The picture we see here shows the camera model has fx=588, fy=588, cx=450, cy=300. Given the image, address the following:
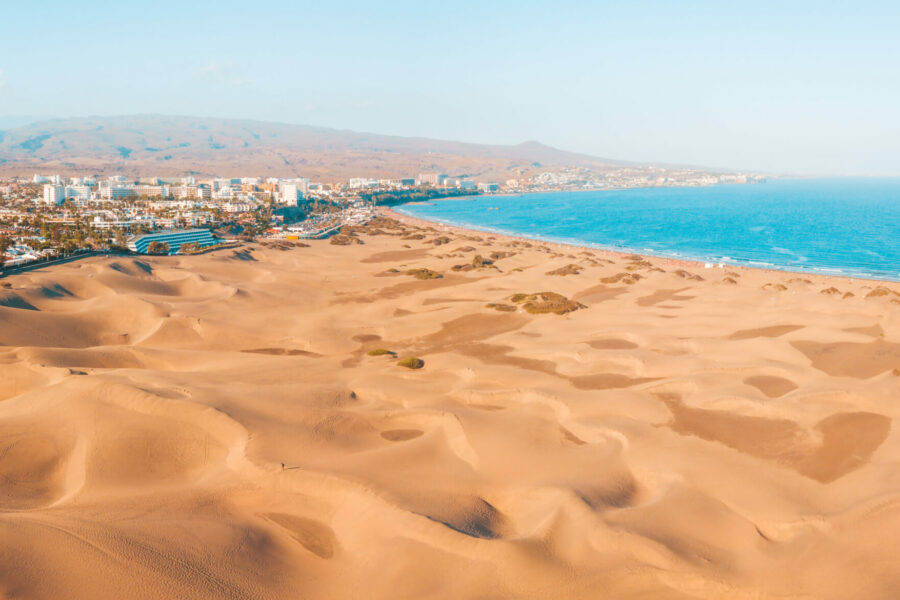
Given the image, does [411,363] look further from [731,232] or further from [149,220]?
[731,232]

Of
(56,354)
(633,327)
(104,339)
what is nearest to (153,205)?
Answer: (104,339)

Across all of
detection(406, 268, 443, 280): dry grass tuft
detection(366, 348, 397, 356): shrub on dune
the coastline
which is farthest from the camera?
the coastline

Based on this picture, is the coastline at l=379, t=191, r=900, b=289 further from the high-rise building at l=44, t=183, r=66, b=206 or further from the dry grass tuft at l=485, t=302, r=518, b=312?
the high-rise building at l=44, t=183, r=66, b=206

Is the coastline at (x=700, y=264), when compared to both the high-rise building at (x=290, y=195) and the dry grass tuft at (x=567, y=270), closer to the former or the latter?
the dry grass tuft at (x=567, y=270)

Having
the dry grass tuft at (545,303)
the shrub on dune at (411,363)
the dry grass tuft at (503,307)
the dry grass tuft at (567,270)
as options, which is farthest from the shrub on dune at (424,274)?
the shrub on dune at (411,363)

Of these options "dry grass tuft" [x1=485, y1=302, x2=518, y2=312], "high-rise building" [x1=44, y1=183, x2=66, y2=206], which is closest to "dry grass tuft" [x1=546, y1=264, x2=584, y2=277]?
"dry grass tuft" [x1=485, y1=302, x2=518, y2=312]

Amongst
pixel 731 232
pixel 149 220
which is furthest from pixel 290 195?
pixel 731 232

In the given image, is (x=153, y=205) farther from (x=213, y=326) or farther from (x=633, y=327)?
Result: (x=633, y=327)

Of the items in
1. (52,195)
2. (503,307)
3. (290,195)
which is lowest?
(503,307)

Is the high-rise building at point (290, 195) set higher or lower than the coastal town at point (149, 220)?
higher
